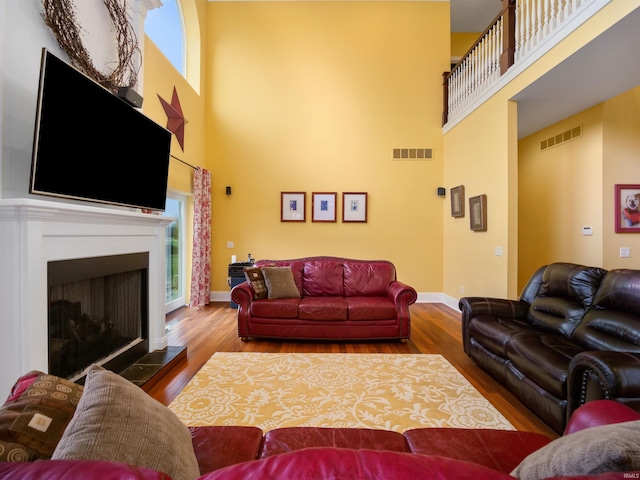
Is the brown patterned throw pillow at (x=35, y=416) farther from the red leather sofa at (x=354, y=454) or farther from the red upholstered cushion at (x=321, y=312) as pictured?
the red upholstered cushion at (x=321, y=312)

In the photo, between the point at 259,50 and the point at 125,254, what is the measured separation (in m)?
4.92

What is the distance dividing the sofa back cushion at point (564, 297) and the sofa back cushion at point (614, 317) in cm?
9

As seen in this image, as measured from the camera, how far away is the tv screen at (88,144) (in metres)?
1.84

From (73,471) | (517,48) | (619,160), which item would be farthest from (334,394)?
(619,160)

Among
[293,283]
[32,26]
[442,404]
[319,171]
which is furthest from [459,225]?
[32,26]

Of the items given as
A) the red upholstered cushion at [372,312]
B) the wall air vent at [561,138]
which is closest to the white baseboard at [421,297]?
the red upholstered cushion at [372,312]

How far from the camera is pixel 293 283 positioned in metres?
3.99

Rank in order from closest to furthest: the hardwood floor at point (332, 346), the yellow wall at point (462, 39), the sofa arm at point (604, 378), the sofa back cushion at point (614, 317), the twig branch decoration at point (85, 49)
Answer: the sofa arm at point (604, 378), the sofa back cushion at point (614, 317), the twig branch decoration at point (85, 49), the hardwood floor at point (332, 346), the yellow wall at point (462, 39)

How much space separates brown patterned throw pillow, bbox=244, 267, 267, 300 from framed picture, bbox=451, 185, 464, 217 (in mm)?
3446

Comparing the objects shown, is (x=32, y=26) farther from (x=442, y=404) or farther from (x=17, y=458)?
(x=442, y=404)

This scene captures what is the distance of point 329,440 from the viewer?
3.82 feet

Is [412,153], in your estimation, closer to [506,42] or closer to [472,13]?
[506,42]

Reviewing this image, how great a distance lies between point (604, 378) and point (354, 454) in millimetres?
1775

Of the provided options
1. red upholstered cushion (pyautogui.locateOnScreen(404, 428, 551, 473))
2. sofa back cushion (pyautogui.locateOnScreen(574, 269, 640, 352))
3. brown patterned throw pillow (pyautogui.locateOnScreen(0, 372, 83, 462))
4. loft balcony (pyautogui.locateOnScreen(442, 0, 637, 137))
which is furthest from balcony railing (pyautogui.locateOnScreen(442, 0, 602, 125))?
brown patterned throw pillow (pyautogui.locateOnScreen(0, 372, 83, 462))
